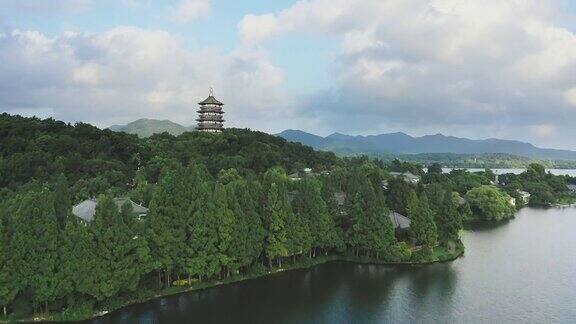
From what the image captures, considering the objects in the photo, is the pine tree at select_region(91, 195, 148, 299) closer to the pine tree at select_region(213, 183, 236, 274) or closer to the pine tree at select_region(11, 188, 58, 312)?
the pine tree at select_region(11, 188, 58, 312)

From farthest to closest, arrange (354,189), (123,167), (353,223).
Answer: (123,167), (354,189), (353,223)

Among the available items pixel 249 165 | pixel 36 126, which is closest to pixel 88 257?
pixel 249 165

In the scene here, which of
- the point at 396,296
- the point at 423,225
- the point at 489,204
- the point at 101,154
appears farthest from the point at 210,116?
the point at 396,296

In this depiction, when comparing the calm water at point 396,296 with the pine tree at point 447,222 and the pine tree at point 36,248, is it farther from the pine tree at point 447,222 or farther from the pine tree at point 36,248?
the pine tree at point 36,248

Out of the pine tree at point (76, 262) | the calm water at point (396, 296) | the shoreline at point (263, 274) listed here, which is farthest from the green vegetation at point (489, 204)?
the pine tree at point (76, 262)

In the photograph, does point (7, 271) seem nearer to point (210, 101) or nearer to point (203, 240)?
point (203, 240)

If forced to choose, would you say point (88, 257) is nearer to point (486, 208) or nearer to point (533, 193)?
point (486, 208)

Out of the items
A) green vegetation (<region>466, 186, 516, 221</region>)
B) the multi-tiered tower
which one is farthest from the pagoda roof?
green vegetation (<region>466, 186, 516, 221</region>)

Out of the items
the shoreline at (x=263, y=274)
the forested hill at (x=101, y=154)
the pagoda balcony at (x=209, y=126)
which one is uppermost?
the pagoda balcony at (x=209, y=126)
